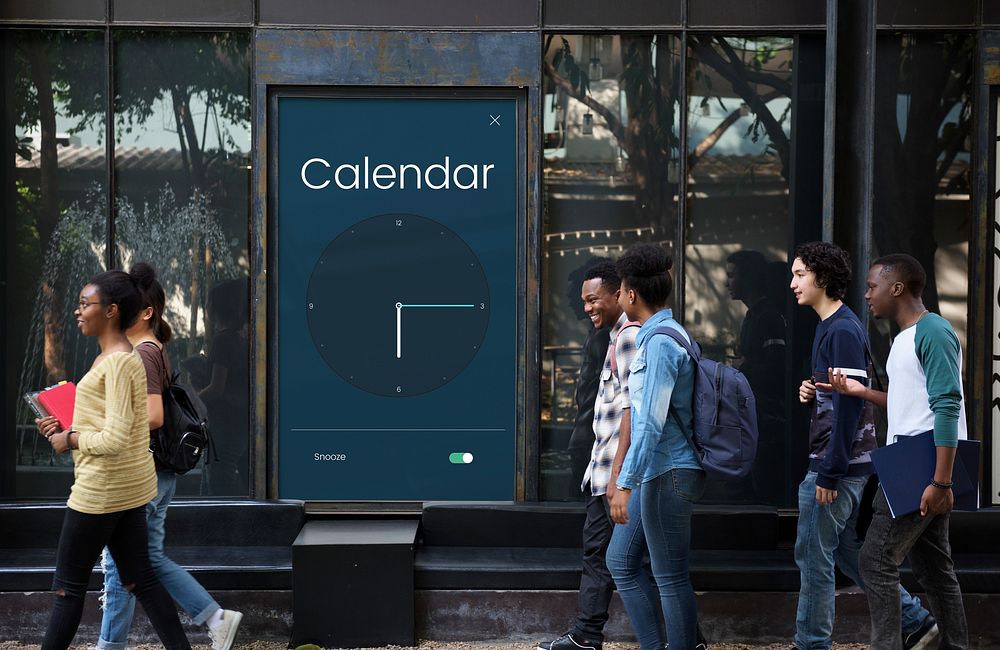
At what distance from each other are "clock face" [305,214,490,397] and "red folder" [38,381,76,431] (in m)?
2.14

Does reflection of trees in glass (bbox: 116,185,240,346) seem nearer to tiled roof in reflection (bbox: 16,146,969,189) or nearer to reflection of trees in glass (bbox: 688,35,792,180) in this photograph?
tiled roof in reflection (bbox: 16,146,969,189)

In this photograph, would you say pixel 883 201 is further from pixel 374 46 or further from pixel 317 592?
pixel 317 592

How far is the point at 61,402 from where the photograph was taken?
16.2ft

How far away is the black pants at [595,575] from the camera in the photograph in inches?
220

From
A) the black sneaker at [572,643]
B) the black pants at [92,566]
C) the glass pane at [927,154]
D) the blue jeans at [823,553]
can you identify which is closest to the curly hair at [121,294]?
the black pants at [92,566]

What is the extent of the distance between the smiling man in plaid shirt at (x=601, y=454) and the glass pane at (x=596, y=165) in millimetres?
1331

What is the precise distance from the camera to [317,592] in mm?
6000

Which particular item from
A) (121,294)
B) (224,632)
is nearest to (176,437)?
(121,294)

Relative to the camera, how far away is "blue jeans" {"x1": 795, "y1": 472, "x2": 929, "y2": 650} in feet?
17.2

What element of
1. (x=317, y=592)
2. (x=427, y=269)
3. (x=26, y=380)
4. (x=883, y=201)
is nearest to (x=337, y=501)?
(x=317, y=592)

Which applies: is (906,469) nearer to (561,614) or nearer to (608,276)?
(608,276)

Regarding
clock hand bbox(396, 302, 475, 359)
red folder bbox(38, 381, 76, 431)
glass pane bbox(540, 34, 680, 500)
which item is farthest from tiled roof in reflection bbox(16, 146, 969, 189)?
Result: red folder bbox(38, 381, 76, 431)

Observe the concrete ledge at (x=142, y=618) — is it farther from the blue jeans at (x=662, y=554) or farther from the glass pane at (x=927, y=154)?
the glass pane at (x=927, y=154)

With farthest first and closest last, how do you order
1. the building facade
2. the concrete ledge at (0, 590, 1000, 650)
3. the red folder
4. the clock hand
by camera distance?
the clock hand, the building facade, the concrete ledge at (0, 590, 1000, 650), the red folder
